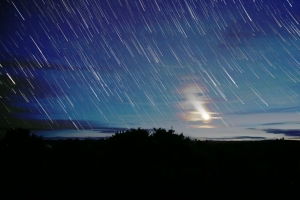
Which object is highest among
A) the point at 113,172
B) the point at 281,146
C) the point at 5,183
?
the point at 281,146

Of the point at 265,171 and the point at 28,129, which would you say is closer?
the point at 265,171

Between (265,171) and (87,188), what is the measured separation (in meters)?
7.29

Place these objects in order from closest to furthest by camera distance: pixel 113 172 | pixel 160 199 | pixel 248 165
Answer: pixel 160 199 → pixel 113 172 → pixel 248 165

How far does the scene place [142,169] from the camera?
12.6 m

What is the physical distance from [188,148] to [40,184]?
630 centimetres

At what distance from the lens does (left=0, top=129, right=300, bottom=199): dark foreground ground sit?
11.1 metres

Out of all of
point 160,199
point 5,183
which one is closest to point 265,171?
point 160,199

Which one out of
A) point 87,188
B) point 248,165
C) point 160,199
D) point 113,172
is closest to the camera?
point 160,199

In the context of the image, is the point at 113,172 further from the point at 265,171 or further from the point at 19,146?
the point at 265,171

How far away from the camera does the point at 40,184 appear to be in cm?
1170

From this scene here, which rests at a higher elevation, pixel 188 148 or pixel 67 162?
pixel 188 148

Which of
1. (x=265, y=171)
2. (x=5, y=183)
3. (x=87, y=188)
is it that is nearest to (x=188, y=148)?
(x=265, y=171)

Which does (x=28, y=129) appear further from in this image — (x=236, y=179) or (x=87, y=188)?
(x=236, y=179)

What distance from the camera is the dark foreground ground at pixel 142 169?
1105 centimetres
